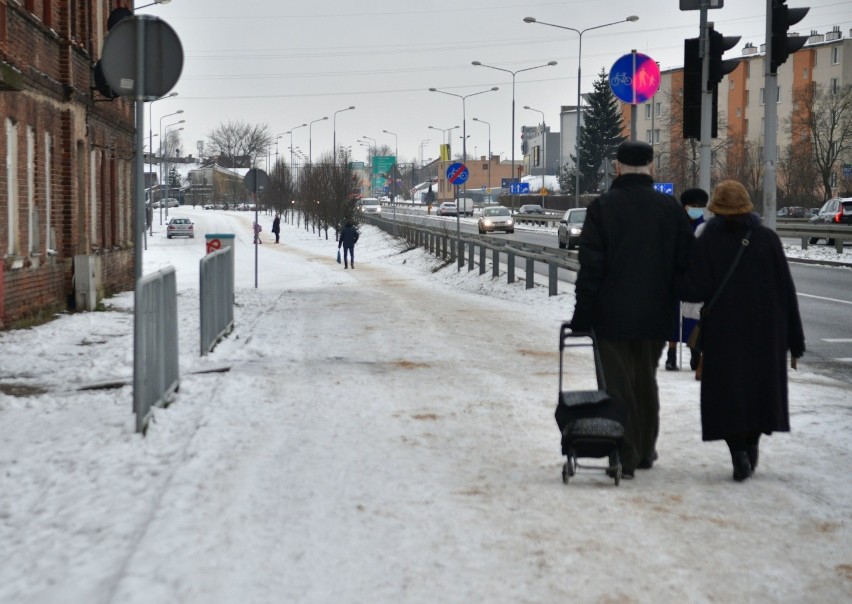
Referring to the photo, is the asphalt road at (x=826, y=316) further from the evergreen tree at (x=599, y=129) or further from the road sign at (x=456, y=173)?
the evergreen tree at (x=599, y=129)

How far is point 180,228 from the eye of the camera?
256ft

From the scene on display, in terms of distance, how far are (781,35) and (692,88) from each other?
1.57m

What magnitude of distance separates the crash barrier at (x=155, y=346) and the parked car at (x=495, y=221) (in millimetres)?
52004

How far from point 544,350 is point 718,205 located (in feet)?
23.1

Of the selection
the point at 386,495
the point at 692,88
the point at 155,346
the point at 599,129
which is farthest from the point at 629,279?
the point at 599,129

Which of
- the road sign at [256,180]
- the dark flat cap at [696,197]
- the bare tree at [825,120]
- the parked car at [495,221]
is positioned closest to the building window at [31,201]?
the road sign at [256,180]

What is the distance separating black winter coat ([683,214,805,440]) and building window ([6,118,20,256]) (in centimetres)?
1238

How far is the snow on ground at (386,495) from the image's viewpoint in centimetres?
500

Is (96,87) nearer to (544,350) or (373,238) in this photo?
(544,350)

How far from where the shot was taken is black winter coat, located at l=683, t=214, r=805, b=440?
6777 mm

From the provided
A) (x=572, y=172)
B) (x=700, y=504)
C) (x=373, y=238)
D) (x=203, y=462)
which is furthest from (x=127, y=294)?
(x=572, y=172)

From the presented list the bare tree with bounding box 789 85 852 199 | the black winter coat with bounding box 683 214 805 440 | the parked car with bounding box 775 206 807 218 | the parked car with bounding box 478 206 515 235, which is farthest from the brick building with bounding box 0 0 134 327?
the parked car with bounding box 775 206 807 218

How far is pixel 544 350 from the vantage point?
13.9 meters

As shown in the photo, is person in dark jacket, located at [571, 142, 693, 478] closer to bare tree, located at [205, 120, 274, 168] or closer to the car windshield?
the car windshield
